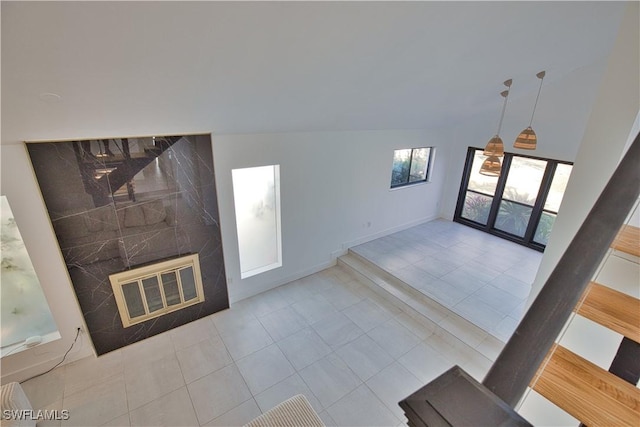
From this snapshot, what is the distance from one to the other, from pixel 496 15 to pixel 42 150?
4061 millimetres

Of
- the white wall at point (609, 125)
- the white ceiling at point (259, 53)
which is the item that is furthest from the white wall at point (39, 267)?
the white wall at point (609, 125)

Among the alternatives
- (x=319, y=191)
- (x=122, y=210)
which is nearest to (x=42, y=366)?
(x=122, y=210)

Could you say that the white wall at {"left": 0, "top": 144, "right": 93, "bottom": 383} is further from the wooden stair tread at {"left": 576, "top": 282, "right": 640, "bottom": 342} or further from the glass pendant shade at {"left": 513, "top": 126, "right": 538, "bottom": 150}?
the glass pendant shade at {"left": 513, "top": 126, "right": 538, "bottom": 150}

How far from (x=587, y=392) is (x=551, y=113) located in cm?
530

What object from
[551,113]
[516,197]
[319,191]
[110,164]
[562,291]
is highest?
[551,113]

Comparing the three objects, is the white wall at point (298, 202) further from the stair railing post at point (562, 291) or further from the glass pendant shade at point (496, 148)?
the stair railing post at point (562, 291)

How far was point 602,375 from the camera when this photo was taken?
3.28ft

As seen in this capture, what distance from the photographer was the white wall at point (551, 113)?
4328 mm

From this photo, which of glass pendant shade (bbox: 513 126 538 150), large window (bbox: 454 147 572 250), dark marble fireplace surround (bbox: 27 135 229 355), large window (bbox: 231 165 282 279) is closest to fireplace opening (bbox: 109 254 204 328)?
dark marble fireplace surround (bbox: 27 135 229 355)

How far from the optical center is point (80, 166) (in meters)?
2.89

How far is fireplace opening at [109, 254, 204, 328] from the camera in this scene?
344cm

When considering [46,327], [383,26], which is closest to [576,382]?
[383,26]

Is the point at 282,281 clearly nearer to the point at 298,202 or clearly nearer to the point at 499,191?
the point at 298,202

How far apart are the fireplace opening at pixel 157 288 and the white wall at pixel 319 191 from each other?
490 mm
